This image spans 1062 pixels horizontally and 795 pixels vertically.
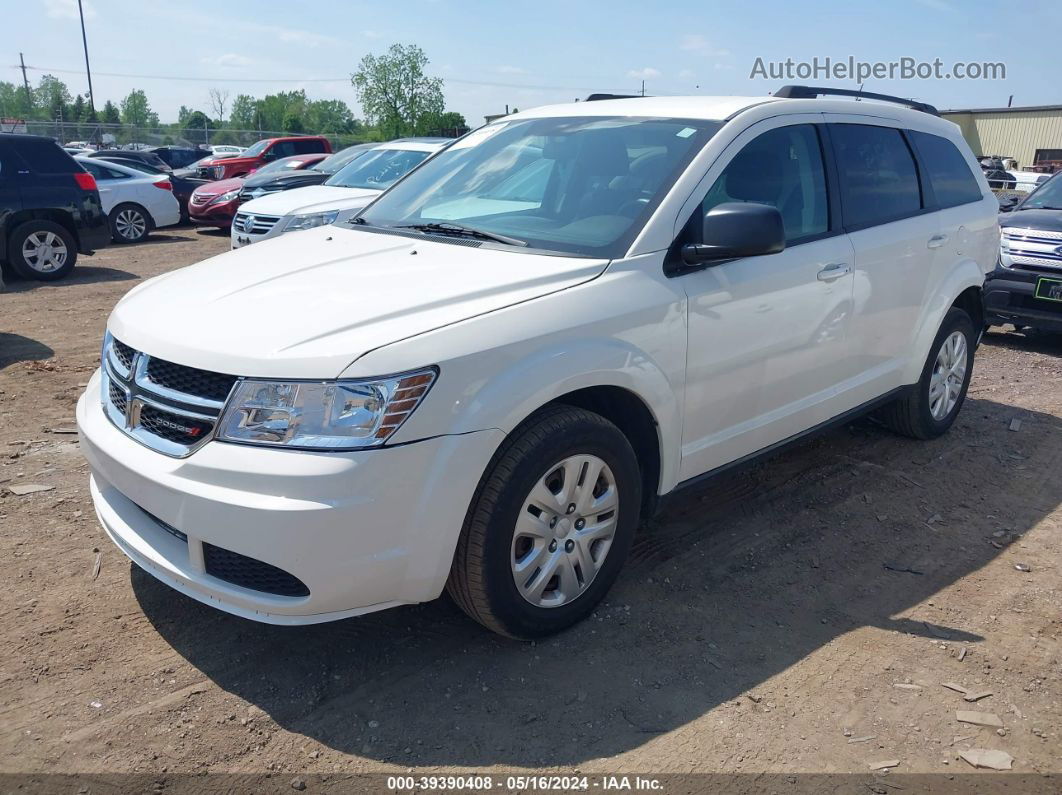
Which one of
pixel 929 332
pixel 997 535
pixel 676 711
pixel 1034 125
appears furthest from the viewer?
pixel 1034 125

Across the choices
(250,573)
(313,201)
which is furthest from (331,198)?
(250,573)

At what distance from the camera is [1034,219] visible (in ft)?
26.6

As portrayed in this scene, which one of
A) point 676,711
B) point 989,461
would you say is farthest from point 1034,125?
point 676,711

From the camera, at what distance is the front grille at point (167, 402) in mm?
2740

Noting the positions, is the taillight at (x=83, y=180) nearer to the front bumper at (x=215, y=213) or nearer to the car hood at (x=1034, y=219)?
the front bumper at (x=215, y=213)

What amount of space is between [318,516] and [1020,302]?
732cm

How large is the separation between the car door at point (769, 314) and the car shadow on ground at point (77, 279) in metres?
9.39

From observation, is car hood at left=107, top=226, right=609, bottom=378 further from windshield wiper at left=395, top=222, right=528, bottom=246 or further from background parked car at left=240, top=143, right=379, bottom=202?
background parked car at left=240, top=143, right=379, bottom=202

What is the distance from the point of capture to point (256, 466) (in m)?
2.59

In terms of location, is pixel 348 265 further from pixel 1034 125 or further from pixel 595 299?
pixel 1034 125

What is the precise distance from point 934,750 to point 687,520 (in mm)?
1710

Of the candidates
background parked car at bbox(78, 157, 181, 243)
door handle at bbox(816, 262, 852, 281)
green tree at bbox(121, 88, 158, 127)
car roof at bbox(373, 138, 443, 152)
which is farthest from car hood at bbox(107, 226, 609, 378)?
green tree at bbox(121, 88, 158, 127)

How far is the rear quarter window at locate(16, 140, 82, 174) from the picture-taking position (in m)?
10.4

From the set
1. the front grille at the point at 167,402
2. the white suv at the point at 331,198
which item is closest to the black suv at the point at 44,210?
the white suv at the point at 331,198
